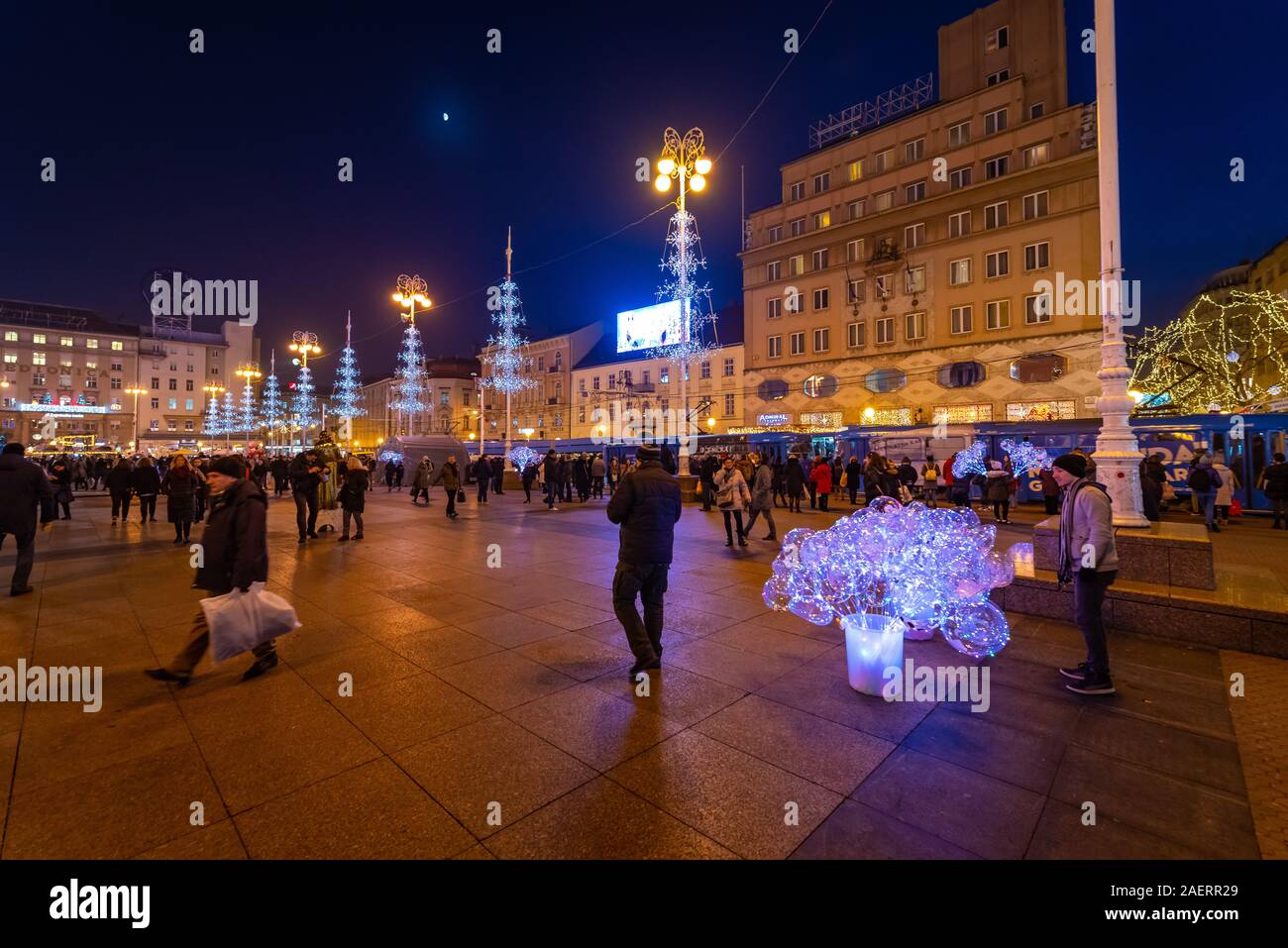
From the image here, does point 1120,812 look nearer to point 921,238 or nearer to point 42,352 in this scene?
point 921,238

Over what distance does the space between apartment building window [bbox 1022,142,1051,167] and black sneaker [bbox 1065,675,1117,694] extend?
121 feet

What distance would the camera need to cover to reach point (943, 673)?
462 cm

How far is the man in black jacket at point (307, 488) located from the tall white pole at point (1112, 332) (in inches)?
540

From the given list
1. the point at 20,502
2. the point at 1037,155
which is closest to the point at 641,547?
the point at 20,502

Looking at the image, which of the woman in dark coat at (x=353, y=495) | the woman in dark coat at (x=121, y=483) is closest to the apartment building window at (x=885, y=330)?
the woman in dark coat at (x=353, y=495)

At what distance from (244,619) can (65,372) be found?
10679 centimetres

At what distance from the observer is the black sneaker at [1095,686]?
438 centimetres

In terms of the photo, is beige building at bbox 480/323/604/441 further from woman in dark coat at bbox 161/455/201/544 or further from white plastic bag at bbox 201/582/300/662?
white plastic bag at bbox 201/582/300/662

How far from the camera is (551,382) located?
59156mm

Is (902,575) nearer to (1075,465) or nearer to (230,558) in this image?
(1075,465)

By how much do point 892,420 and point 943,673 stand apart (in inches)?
1318

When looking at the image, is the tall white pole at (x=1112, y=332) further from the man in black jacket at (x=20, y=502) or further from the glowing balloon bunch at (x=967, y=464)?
the man in black jacket at (x=20, y=502)

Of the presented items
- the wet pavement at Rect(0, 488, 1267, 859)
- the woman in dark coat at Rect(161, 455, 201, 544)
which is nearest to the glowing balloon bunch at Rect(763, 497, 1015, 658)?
the wet pavement at Rect(0, 488, 1267, 859)
